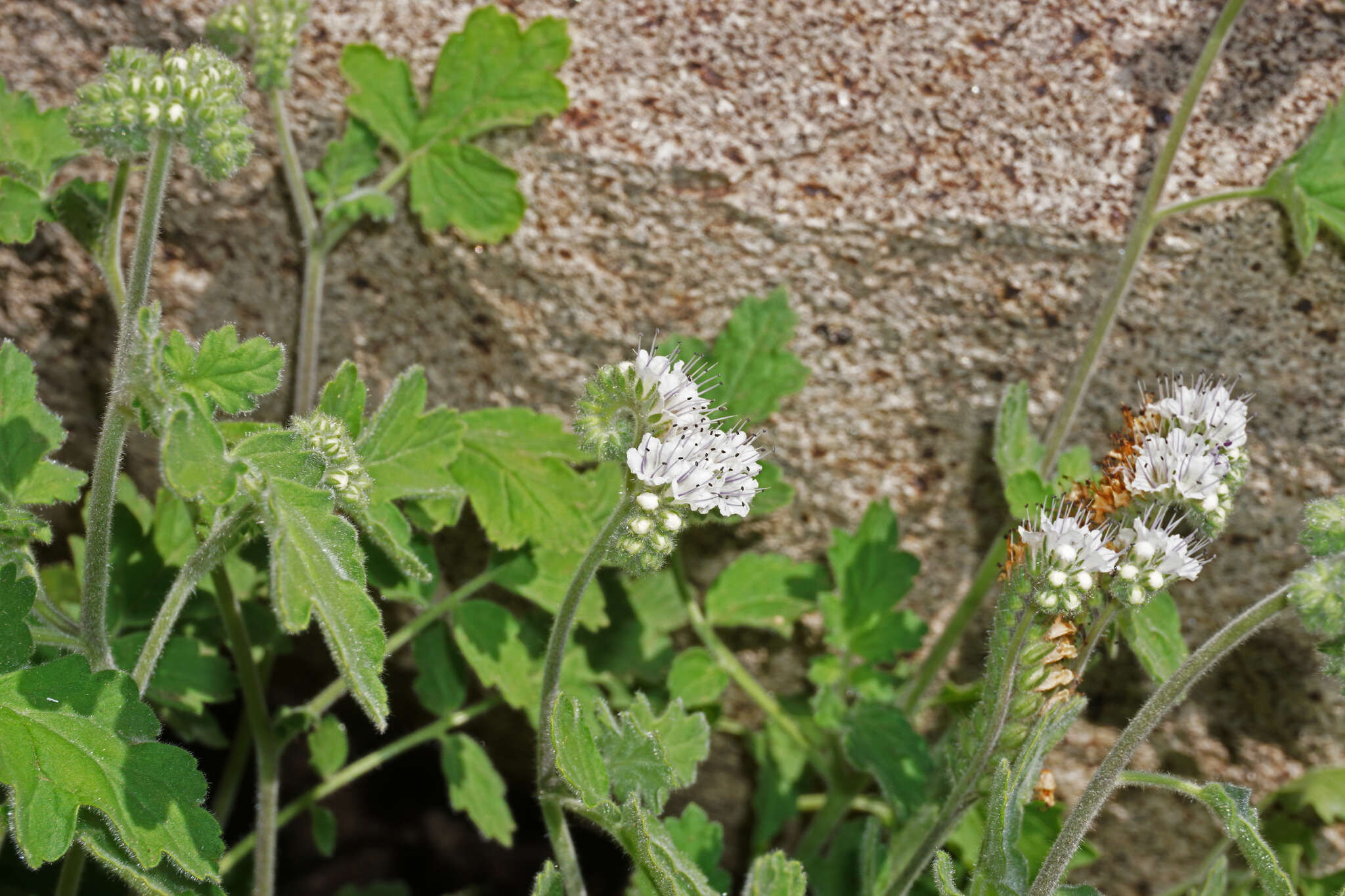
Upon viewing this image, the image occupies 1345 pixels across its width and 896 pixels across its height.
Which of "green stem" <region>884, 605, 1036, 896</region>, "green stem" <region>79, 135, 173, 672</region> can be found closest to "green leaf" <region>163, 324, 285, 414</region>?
"green stem" <region>79, 135, 173, 672</region>

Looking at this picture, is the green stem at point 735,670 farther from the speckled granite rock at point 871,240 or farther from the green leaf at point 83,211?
the green leaf at point 83,211

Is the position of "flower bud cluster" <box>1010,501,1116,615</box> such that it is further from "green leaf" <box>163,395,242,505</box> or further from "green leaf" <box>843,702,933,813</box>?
"green leaf" <box>163,395,242,505</box>

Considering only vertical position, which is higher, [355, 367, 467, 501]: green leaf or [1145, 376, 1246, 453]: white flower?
[1145, 376, 1246, 453]: white flower

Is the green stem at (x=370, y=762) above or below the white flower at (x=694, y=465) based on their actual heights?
below

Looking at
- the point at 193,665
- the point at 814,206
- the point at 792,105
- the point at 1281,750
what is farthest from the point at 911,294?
the point at 193,665

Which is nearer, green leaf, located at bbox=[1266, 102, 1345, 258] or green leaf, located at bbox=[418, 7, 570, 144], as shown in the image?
green leaf, located at bbox=[1266, 102, 1345, 258]

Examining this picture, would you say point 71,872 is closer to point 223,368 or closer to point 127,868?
point 127,868

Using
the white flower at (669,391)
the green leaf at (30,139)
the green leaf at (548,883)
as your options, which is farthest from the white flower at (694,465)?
the green leaf at (30,139)
